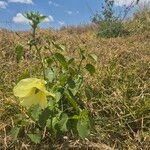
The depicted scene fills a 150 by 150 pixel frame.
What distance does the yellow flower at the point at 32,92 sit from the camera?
7.68 feet

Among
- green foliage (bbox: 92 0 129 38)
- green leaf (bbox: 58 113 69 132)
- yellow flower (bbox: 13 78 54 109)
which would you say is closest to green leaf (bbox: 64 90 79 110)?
green leaf (bbox: 58 113 69 132)

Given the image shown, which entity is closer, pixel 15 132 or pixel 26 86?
pixel 26 86

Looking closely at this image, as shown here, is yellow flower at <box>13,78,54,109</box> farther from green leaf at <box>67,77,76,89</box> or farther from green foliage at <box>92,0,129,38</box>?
green foliage at <box>92,0,129,38</box>

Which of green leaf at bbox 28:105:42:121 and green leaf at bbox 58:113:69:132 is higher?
green leaf at bbox 28:105:42:121

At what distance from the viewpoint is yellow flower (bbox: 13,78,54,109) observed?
234cm

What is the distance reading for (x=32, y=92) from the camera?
2377 millimetres

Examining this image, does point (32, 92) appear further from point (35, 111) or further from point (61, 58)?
point (61, 58)

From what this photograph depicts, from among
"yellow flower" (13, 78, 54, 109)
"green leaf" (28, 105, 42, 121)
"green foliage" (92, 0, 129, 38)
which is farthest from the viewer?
"green foliage" (92, 0, 129, 38)

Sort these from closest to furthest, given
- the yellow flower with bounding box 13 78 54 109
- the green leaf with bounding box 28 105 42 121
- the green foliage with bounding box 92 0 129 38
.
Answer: the yellow flower with bounding box 13 78 54 109 < the green leaf with bounding box 28 105 42 121 < the green foliage with bounding box 92 0 129 38

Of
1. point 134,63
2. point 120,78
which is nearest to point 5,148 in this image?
point 120,78

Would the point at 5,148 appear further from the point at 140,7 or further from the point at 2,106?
the point at 140,7

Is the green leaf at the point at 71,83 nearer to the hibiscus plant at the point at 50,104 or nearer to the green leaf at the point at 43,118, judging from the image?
the hibiscus plant at the point at 50,104

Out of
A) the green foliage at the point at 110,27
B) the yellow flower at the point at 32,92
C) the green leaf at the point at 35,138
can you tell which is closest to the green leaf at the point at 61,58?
the yellow flower at the point at 32,92

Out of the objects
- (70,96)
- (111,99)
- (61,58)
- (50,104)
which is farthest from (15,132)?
(111,99)
